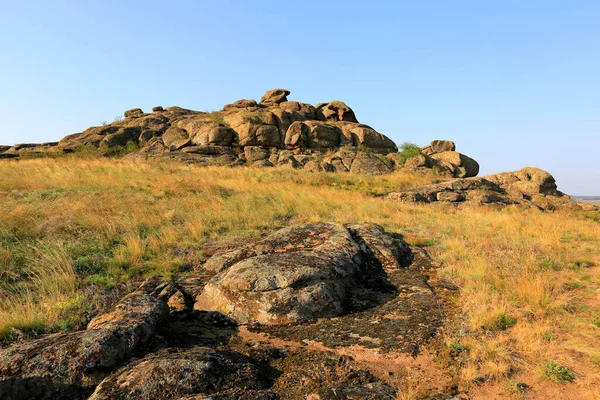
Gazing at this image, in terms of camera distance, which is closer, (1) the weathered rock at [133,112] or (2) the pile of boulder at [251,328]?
(2) the pile of boulder at [251,328]

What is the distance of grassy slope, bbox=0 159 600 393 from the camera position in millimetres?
4594

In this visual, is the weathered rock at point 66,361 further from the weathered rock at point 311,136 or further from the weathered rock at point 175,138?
the weathered rock at point 311,136

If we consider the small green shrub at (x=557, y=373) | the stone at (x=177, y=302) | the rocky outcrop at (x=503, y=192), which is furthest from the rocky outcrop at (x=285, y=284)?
the rocky outcrop at (x=503, y=192)

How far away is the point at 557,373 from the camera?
383 centimetres

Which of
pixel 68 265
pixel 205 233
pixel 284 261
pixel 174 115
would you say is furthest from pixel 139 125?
pixel 284 261

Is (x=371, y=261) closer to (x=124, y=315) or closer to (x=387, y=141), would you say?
(x=124, y=315)

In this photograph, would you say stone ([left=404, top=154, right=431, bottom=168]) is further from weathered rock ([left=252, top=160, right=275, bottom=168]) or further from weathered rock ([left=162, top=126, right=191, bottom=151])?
weathered rock ([left=162, top=126, right=191, bottom=151])

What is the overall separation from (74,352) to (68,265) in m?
3.92

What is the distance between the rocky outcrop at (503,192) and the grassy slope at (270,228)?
11.2 ft

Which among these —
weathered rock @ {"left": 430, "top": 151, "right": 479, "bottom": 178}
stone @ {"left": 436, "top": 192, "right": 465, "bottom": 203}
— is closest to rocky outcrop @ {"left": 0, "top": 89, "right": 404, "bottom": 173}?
weathered rock @ {"left": 430, "top": 151, "right": 479, "bottom": 178}

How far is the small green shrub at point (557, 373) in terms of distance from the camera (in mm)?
3797

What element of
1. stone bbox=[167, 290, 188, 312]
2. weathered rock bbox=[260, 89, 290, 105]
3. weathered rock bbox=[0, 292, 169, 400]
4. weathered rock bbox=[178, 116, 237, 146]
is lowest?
stone bbox=[167, 290, 188, 312]

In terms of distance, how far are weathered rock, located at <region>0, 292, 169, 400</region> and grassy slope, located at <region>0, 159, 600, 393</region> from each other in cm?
154

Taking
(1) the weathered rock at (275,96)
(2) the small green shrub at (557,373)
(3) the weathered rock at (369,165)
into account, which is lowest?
(2) the small green shrub at (557,373)
